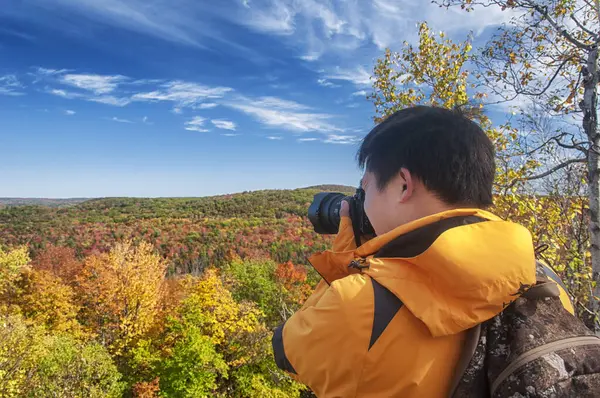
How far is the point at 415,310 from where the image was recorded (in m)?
0.81

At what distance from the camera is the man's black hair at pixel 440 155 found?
3.46 feet

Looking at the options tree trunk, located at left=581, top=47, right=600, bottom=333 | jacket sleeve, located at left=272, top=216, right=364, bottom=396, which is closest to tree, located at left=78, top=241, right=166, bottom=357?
tree trunk, located at left=581, top=47, right=600, bottom=333

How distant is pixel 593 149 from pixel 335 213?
3548mm

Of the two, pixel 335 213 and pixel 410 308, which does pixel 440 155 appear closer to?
pixel 410 308

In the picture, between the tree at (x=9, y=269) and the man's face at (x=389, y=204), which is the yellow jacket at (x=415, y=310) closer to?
the man's face at (x=389, y=204)

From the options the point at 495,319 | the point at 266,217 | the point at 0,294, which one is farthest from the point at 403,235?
the point at 266,217

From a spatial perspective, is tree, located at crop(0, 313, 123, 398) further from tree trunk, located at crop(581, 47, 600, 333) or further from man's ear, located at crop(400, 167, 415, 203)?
man's ear, located at crop(400, 167, 415, 203)

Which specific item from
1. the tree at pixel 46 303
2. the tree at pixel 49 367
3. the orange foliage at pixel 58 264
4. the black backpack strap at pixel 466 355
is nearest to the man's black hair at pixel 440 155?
the black backpack strap at pixel 466 355

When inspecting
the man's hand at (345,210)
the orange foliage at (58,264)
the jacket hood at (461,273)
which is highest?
the man's hand at (345,210)

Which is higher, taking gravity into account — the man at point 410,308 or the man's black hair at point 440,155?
the man's black hair at point 440,155

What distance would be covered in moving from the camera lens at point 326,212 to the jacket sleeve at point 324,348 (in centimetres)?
73

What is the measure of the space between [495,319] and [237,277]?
25.8 m

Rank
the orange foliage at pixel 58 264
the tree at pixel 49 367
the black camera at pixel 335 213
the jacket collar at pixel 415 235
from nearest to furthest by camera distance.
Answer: the jacket collar at pixel 415 235
the black camera at pixel 335 213
the tree at pixel 49 367
the orange foliage at pixel 58 264

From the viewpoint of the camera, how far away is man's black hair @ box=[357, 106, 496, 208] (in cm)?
105
